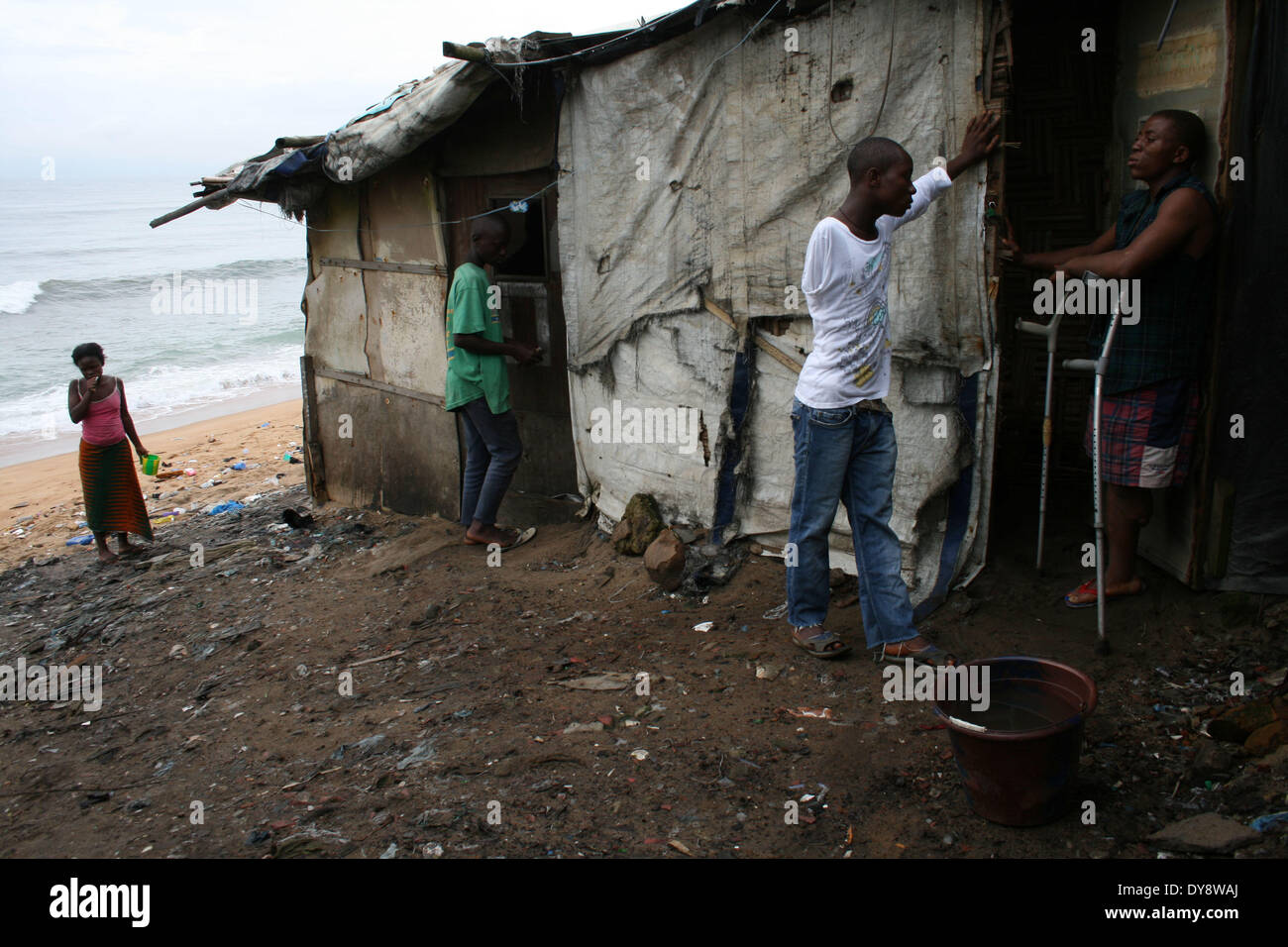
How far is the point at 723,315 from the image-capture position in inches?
197

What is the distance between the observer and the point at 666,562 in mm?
5121

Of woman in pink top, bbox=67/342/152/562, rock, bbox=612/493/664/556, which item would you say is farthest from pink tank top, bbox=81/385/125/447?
rock, bbox=612/493/664/556

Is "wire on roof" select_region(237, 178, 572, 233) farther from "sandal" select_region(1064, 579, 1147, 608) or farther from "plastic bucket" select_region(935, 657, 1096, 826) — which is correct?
"plastic bucket" select_region(935, 657, 1096, 826)

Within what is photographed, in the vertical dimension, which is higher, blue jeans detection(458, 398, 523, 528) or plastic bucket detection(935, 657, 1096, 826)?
blue jeans detection(458, 398, 523, 528)

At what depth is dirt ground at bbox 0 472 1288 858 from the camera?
10.1ft

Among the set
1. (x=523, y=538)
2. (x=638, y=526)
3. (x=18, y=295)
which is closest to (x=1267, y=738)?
A: (x=638, y=526)

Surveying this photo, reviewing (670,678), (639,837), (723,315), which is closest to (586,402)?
(723,315)

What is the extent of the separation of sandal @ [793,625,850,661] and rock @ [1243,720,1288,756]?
4.86 ft

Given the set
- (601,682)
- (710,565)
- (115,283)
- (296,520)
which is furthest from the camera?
(115,283)

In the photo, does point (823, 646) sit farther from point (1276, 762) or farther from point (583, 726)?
point (1276, 762)

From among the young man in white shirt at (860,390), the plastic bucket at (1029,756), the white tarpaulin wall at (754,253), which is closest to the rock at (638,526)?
the white tarpaulin wall at (754,253)

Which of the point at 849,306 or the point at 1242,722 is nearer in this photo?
the point at 1242,722

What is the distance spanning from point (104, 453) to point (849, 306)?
6.41 metres
